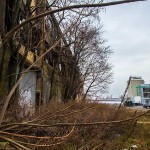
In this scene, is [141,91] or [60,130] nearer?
[60,130]

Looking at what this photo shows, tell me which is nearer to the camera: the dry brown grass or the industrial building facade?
the dry brown grass

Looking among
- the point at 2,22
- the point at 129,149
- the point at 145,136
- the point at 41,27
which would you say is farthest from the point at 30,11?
the point at 145,136

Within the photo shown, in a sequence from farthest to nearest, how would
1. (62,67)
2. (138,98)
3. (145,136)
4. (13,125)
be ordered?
(138,98)
(62,67)
(145,136)
(13,125)

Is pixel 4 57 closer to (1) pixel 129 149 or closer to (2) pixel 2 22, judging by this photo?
(2) pixel 2 22

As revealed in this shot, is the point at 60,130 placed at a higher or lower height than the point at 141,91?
lower

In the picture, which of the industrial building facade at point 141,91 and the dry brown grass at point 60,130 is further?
the industrial building facade at point 141,91

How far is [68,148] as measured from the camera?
9.74 m

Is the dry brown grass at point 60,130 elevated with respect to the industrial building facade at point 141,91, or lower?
lower

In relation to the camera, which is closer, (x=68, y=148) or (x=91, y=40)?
(x=68, y=148)

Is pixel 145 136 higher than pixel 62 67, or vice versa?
pixel 62 67

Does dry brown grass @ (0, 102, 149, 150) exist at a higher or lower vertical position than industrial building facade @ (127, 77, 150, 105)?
lower

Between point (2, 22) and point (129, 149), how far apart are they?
7.45 metres

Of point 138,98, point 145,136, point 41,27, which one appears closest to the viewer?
point 41,27

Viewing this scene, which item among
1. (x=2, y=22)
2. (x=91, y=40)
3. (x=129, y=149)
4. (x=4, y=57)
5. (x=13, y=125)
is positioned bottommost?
(x=129, y=149)
